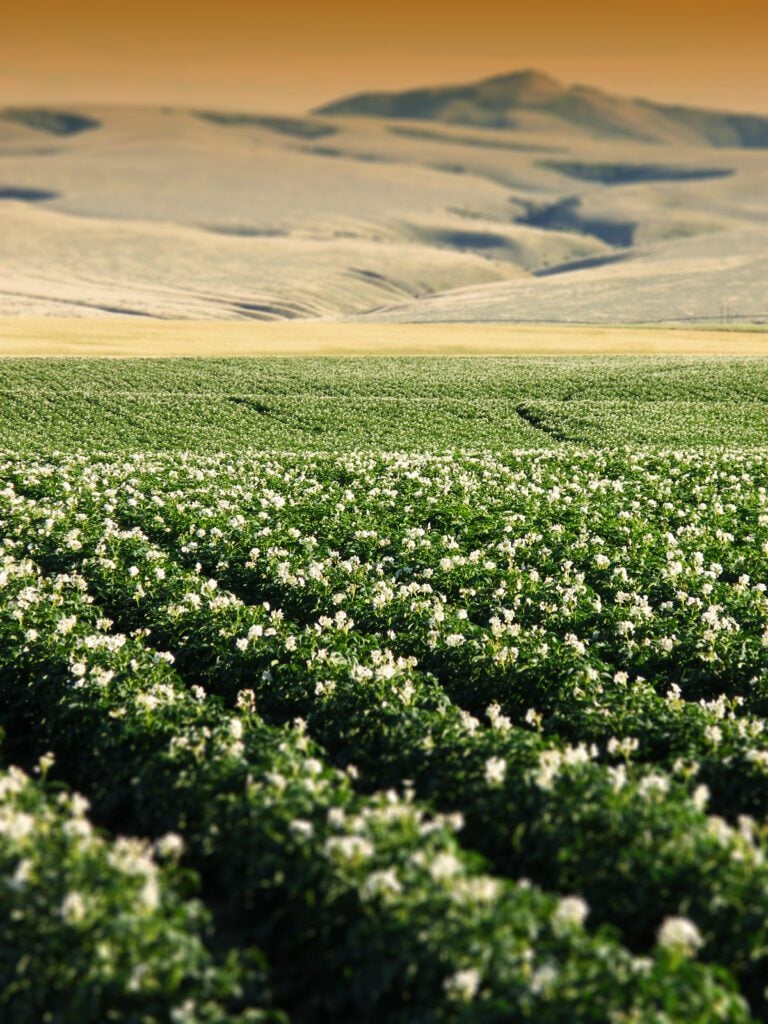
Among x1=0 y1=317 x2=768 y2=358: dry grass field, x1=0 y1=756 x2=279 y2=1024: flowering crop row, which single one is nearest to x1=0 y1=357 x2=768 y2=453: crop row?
x1=0 y1=317 x2=768 y2=358: dry grass field

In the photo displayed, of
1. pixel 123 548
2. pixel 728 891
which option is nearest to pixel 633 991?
pixel 728 891

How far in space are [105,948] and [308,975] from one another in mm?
1595

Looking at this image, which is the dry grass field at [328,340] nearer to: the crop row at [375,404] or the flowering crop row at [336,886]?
the crop row at [375,404]

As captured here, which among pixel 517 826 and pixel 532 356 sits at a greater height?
pixel 532 356

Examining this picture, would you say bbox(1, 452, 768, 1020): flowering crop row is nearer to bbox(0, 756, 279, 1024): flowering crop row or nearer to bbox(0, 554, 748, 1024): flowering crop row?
bbox(0, 554, 748, 1024): flowering crop row

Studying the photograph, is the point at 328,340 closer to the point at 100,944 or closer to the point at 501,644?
the point at 501,644

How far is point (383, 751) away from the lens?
992 centimetres

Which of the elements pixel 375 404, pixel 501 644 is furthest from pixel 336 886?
pixel 375 404

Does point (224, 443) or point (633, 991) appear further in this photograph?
point (224, 443)

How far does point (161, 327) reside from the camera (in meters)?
95.8

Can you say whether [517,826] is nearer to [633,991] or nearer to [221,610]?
[633,991]

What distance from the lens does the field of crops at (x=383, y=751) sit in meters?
6.41

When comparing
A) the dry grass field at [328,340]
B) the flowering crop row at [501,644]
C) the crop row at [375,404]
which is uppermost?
the dry grass field at [328,340]

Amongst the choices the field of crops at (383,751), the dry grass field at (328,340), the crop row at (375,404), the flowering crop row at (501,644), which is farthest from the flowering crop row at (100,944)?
the dry grass field at (328,340)
